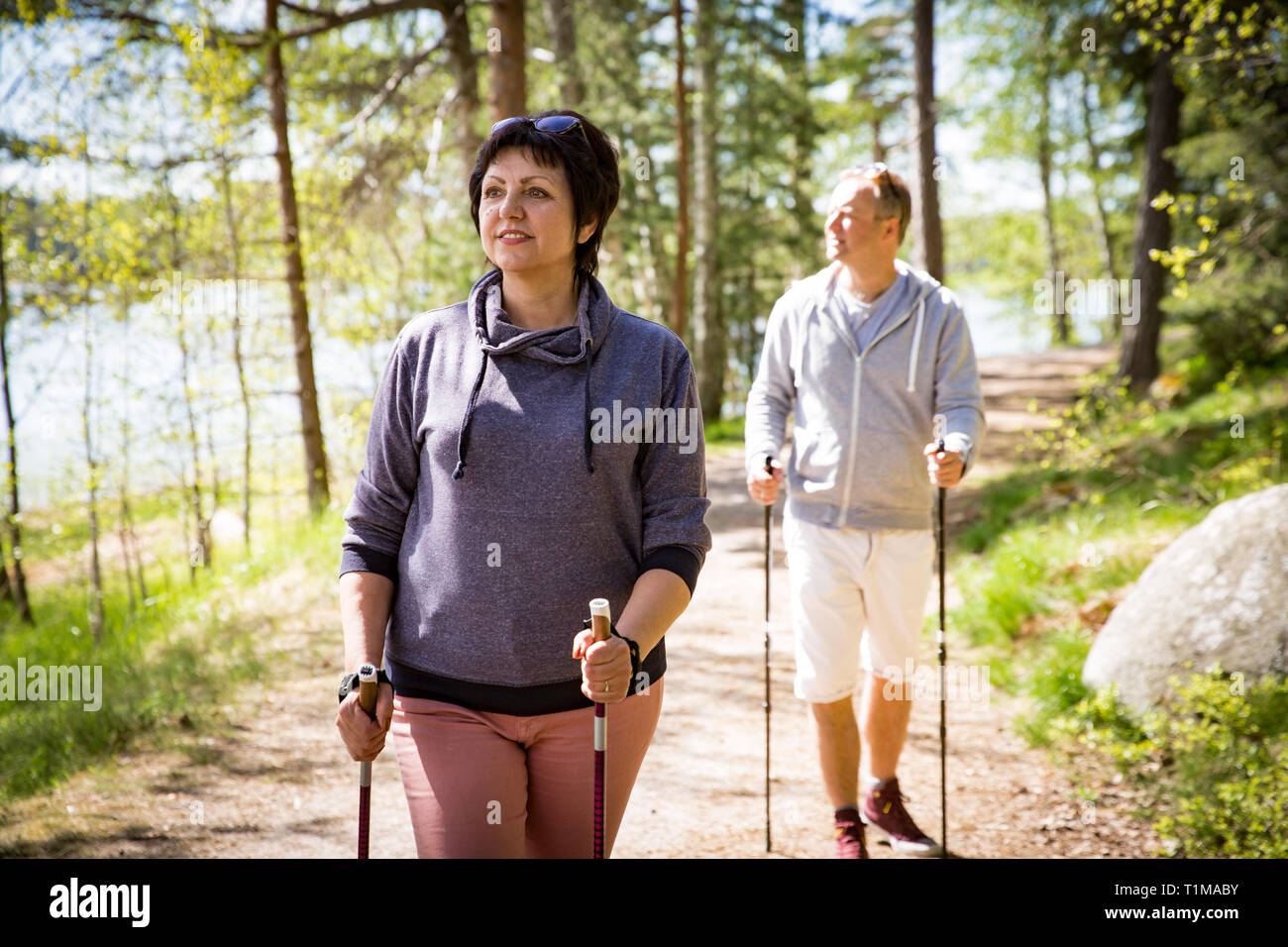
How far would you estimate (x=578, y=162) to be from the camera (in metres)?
2.14

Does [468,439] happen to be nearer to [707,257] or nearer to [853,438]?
[853,438]

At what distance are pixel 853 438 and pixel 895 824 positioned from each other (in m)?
1.48

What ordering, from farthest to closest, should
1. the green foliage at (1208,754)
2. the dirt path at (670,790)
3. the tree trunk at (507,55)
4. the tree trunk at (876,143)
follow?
the tree trunk at (876,143), the tree trunk at (507,55), the dirt path at (670,790), the green foliage at (1208,754)

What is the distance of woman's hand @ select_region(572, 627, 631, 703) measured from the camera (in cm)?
185

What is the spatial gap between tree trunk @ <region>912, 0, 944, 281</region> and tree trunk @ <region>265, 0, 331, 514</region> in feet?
23.4

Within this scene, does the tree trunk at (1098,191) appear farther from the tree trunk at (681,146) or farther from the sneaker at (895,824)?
the sneaker at (895,824)

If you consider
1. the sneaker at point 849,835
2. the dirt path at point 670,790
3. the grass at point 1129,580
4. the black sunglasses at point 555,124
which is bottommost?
the dirt path at point 670,790

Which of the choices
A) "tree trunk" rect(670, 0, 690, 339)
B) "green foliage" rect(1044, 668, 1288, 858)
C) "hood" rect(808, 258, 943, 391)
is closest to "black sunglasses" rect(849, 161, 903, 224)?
"hood" rect(808, 258, 943, 391)

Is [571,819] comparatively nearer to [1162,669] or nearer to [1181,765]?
[1181,765]

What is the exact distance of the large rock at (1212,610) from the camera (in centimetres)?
430

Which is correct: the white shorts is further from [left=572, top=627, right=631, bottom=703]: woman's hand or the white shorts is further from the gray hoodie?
[left=572, top=627, right=631, bottom=703]: woman's hand

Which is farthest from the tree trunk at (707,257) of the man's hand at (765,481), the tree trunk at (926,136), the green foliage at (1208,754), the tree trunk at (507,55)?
the man's hand at (765,481)

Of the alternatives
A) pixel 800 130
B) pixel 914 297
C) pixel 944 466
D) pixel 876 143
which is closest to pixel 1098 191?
pixel 876 143
